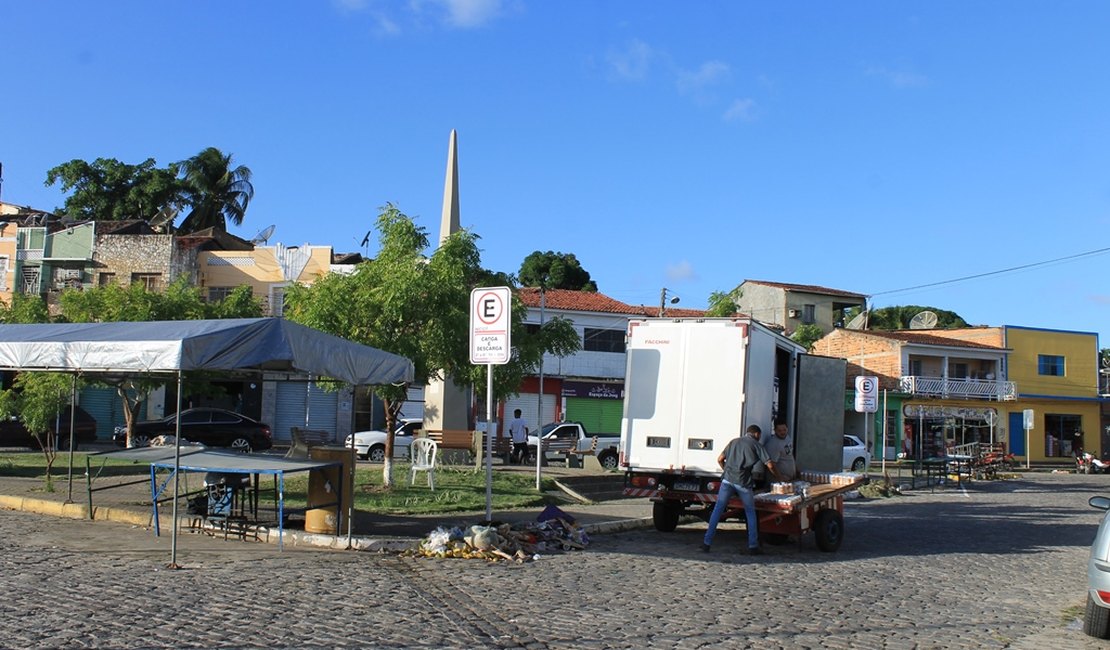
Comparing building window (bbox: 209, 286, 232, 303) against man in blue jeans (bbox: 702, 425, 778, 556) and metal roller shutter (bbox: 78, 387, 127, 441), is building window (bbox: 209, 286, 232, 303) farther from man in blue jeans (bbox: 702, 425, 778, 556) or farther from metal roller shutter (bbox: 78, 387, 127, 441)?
man in blue jeans (bbox: 702, 425, 778, 556)

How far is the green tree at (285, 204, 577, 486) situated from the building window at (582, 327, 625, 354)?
31.9 metres

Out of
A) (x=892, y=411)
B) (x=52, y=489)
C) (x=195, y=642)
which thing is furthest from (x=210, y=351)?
(x=892, y=411)

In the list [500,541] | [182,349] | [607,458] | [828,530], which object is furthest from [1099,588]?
[607,458]

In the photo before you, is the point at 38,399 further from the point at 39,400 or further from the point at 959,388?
the point at 959,388

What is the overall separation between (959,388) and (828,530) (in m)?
45.8

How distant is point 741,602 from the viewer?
902 cm

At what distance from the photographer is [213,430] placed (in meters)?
32.3

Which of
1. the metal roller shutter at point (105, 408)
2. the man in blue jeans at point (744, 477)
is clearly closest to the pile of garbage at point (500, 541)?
the man in blue jeans at point (744, 477)

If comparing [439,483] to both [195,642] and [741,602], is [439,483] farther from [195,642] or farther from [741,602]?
[195,642]

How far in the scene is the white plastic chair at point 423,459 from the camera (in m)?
17.6

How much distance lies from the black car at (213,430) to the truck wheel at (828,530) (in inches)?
898

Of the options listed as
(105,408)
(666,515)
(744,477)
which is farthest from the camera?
(105,408)

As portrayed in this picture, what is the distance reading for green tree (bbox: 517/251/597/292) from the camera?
71.8 m

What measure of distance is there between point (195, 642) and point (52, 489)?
35.8 feet
